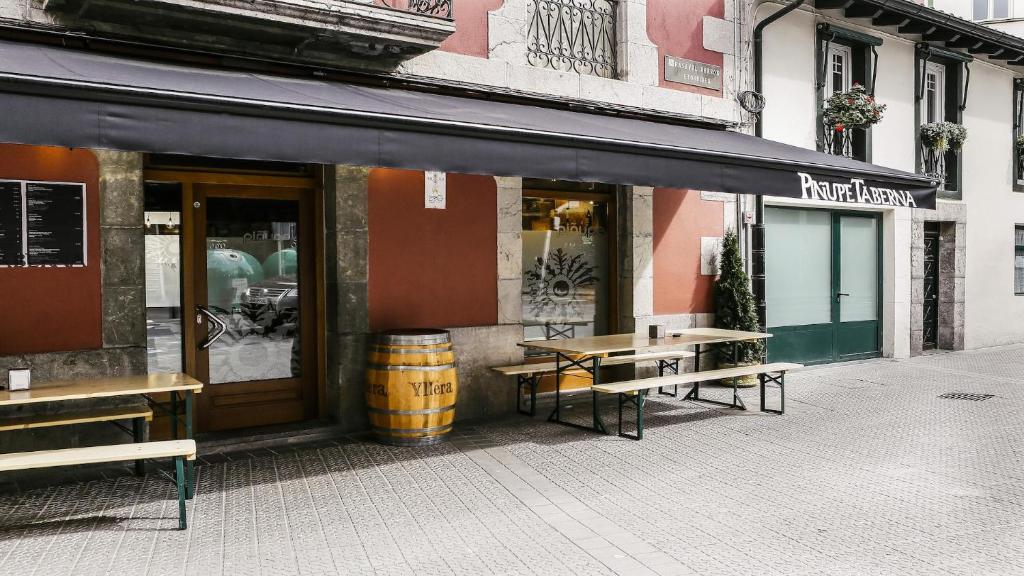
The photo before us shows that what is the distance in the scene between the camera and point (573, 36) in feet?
28.4


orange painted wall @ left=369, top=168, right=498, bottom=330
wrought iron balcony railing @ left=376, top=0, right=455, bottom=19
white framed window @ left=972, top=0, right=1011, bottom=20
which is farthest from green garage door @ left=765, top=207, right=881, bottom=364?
white framed window @ left=972, top=0, right=1011, bottom=20

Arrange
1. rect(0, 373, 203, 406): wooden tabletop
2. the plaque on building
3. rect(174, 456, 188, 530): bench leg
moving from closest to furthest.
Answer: rect(174, 456, 188, 530): bench leg → rect(0, 373, 203, 406): wooden tabletop → the plaque on building

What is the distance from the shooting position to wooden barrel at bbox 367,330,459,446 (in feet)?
21.1

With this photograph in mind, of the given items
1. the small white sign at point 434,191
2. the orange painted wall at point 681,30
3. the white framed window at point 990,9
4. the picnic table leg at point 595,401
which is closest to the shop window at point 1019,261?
the white framed window at point 990,9

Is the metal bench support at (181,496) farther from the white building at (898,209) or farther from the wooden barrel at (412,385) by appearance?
the white building at (898,209)

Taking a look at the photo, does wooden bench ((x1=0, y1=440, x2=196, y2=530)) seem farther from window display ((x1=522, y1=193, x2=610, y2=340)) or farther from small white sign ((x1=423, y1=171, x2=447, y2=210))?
window display ((x1=522, y1=193, x2=610, y2=340))

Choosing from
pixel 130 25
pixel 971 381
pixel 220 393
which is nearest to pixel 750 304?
pixel 971 381

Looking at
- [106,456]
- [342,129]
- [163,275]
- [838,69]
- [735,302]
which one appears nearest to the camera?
[106,456]

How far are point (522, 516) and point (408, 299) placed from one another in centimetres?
307

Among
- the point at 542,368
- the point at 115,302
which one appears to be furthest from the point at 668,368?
the point at 115,302

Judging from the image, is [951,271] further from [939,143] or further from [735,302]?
[735,302]

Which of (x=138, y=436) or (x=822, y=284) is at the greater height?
(x=822, y=284)

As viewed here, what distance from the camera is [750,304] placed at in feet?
30.9

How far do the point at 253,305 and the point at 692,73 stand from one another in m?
5.70
